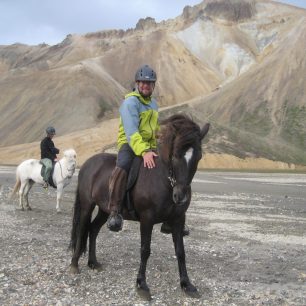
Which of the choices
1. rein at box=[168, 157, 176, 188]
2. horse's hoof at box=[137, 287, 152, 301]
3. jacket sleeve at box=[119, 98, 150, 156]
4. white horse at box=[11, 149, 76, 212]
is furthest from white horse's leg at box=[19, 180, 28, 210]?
rein at box=[168, 157, 176, 188]

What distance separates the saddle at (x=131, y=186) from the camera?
7852 mm

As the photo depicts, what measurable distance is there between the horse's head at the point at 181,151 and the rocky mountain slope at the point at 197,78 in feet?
183

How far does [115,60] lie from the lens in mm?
122312

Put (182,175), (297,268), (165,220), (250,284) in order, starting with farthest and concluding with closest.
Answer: (297,268), (250,284), (165,220), (182,175)

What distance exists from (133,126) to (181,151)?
1.04 m

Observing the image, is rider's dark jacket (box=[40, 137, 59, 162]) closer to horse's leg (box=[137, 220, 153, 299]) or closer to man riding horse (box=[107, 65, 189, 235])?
man riding horse (box=[107, 65, 189, 235])

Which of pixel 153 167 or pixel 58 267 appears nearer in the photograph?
pixel 153 167

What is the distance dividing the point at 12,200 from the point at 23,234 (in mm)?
8577

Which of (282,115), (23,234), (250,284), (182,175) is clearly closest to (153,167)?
(182,175)

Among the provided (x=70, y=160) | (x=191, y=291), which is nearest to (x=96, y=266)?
(x=191, y=291)

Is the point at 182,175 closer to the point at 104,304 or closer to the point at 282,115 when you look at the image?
the point at 104,304

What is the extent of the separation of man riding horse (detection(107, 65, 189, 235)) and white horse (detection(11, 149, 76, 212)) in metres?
9.15

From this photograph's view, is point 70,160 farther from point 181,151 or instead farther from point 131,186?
point 181,151

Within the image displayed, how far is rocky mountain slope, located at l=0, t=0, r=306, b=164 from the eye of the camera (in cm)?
7886
